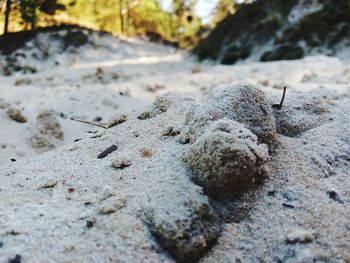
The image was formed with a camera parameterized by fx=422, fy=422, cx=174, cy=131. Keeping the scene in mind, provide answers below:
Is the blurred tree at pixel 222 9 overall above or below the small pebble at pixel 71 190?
above

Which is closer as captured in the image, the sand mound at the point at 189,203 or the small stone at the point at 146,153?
the sand mound at the point at 189,203

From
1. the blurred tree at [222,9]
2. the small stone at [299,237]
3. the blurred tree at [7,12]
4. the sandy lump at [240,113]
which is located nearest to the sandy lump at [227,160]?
the sandy lump at [240,113]

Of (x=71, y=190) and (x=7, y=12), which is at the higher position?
(x=7, y=12)

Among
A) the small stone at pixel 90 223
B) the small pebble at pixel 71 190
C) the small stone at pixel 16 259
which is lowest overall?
the small stone at pixel 16 259

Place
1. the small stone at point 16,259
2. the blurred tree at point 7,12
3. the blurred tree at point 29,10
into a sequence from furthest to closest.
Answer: the blurred tree at point 29,10 < the blurred tree at point 7,12 < the small stone at point 16,259

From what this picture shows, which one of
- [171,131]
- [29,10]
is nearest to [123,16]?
[29,10]

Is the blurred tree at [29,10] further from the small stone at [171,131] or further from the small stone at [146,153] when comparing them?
the small stone at [146,153]

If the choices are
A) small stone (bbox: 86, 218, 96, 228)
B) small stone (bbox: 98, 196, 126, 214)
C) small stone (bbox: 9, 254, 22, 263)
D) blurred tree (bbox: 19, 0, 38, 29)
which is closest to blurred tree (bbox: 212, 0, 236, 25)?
blurred tree (bbox: 19, 0, 38, 29)

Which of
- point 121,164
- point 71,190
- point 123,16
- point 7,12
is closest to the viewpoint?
point 71,190

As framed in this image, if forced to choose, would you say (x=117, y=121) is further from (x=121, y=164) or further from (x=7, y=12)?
(x=7, y=12)

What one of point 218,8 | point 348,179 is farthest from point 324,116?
point 218,8

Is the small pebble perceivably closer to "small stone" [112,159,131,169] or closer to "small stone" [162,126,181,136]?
"small stone" [112,159,131,169]

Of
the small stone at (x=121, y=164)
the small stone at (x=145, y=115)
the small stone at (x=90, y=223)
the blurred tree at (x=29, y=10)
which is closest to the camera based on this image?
the small stone at (x=90, y=223)

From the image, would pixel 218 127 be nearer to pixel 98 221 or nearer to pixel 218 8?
pixel 98 221
